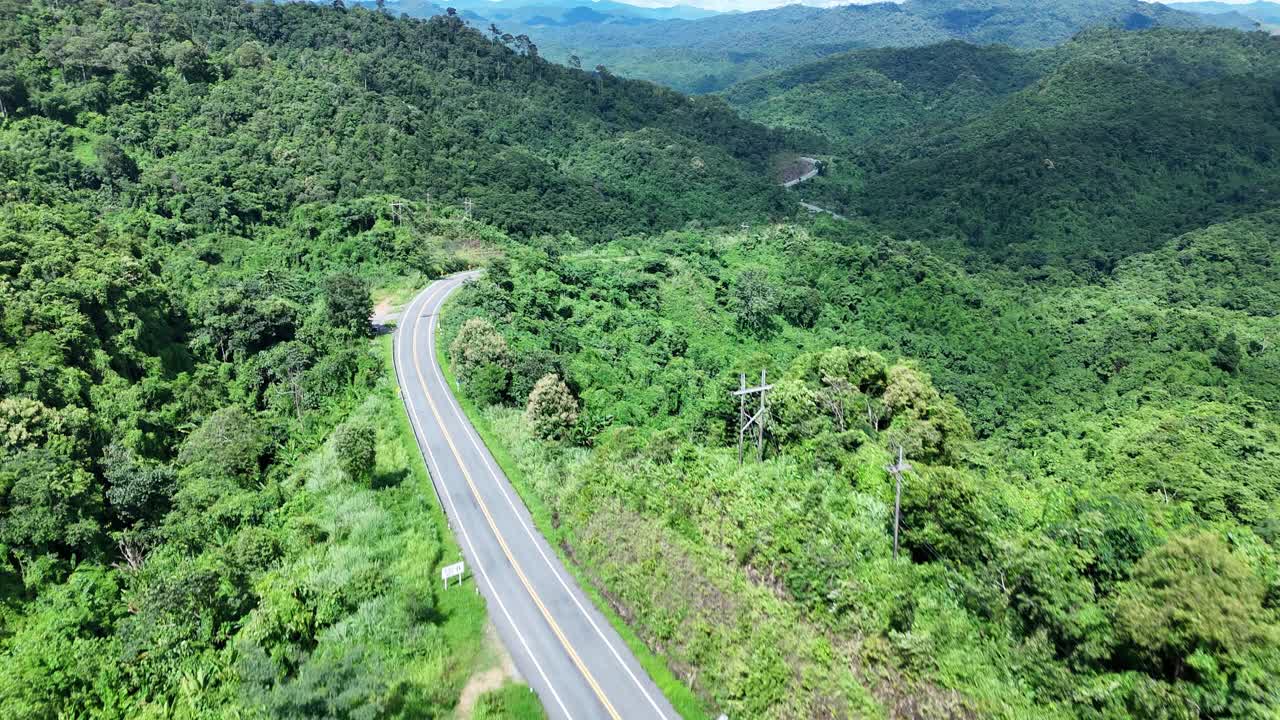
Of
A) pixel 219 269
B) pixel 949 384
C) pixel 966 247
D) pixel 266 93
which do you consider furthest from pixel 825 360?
pixel 266 93

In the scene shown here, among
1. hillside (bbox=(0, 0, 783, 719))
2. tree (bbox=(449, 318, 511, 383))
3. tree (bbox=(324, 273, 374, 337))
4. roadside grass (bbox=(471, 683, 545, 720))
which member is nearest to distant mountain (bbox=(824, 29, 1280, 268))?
hillside (bbox=(0, 0, 783, 719))

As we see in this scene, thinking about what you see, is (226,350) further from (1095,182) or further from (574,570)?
(1095,182)

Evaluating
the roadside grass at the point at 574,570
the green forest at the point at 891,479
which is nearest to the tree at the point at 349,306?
the green forest at the point at 891,479

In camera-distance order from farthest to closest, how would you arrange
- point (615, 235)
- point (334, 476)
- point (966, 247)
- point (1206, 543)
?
point (966, 247) < point (615, 235) < point (334, 476) < point (1206, 543)

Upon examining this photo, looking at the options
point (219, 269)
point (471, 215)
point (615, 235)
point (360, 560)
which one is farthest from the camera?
point (615, 235)

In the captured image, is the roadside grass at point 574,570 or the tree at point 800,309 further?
the tree at point 800,309

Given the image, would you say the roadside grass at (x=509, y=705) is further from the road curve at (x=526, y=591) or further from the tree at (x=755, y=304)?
the tree at (x=755, y=304)

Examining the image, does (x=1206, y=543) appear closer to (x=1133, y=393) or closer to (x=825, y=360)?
(x=825, y=360)

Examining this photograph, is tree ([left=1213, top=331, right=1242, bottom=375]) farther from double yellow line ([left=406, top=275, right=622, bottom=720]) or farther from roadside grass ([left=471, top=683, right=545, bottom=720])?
roadside grass ([left=471, top=683, right=545, bottom=720])
